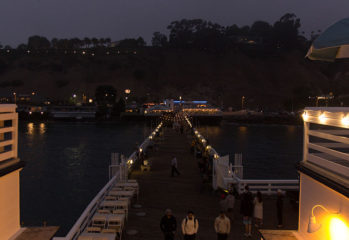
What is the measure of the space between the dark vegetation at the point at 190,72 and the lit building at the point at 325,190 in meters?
109

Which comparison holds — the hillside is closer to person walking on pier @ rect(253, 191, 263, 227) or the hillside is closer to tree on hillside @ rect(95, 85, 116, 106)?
tree on hillside @ rect(95, 85, 116, 106)

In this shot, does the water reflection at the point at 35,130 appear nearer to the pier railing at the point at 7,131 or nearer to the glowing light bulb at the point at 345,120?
the pier railing at the point at 7,131

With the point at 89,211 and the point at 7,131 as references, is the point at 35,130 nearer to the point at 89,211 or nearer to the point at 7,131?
the point at 89,211

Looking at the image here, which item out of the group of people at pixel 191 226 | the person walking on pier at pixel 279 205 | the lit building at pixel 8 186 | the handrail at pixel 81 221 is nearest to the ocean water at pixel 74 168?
the handrail at pixel 81 221

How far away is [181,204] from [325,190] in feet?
24.1

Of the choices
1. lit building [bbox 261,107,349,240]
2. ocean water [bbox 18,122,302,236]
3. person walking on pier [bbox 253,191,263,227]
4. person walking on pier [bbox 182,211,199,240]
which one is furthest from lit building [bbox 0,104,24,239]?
ocean water [bbox 18,122,302,236]

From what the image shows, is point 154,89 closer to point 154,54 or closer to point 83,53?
point 154,54

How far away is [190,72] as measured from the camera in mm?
157875

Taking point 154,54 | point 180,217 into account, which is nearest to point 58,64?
point 154,54

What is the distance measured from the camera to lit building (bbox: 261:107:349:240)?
13.8 ft

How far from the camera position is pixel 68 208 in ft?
67.0

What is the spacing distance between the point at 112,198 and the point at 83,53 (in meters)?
179

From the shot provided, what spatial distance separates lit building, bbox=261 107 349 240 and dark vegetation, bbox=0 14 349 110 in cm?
10892

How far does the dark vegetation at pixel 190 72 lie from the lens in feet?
450
